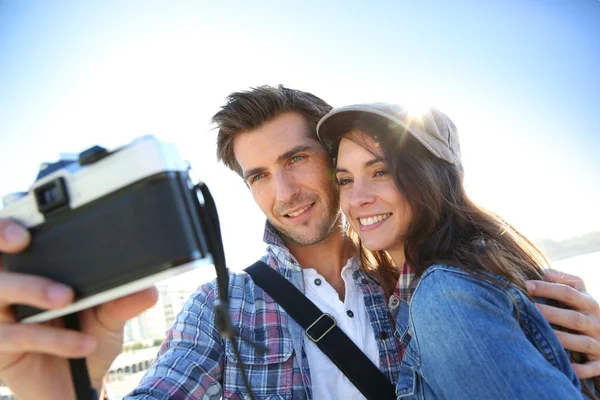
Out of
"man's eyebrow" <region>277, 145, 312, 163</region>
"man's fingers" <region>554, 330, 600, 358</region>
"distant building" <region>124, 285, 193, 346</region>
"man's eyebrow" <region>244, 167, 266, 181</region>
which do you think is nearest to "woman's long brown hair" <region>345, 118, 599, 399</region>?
"man's fingers" <region>554, 330, 600, 358</region>

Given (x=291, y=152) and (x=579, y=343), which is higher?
(x=291, y=152)

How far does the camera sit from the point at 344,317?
7.35ft

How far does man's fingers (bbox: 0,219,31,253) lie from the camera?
95 centimetres

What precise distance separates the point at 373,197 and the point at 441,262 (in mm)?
648

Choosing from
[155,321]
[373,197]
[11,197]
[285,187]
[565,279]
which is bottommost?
[155,321]

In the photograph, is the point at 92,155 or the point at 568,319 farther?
the point at 568,319

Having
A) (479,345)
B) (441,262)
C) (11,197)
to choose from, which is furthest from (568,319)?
(11,197)

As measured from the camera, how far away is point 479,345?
1171 mm

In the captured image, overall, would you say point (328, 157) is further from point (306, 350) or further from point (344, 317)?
point (306, 350)

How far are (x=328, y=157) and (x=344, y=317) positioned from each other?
3.81ft

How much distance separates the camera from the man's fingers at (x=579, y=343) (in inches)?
60.5

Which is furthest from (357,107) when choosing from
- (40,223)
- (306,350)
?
(40,223)

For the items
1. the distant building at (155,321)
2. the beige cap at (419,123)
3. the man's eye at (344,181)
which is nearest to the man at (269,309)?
the man's eye at (344,181)

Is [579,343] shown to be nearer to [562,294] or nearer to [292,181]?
[562,294]
